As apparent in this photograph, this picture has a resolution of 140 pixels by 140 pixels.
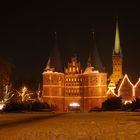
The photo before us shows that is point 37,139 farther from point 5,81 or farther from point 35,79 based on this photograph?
point 35,79

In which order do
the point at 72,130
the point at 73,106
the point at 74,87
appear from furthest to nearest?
the point at 74,87, the point at 73,106, the point at 72,130

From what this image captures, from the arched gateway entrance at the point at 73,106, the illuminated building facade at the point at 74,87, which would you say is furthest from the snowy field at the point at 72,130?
the arched gateway entrance at the point at 73,106

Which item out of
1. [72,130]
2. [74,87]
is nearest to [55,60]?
[74,87]

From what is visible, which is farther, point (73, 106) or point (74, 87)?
point (74, 87)

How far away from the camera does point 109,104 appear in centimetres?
6588

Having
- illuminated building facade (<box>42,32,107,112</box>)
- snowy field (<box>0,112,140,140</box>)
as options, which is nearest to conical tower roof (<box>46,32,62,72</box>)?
illuminated building facade (<box>42,32,107,112</box>)

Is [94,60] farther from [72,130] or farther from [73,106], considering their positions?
[72,130]

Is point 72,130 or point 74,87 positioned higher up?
point 74,87

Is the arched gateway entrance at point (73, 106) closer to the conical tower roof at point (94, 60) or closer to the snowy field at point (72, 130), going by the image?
the conical tower roof at point (94, 60)

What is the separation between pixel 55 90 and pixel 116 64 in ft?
127

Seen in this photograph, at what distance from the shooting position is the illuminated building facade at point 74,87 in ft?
349

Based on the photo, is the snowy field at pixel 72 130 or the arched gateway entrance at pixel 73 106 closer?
the snowy field at pixel 72 130

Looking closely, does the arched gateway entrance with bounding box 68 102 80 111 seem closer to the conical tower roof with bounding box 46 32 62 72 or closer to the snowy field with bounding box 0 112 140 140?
the conical tower roof with bounding box 46 32 62 72

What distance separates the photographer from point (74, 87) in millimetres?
111125
